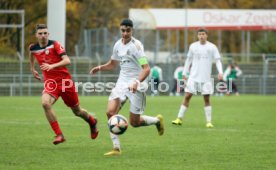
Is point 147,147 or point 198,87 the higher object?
point 198,87

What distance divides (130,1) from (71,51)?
30.4 ft

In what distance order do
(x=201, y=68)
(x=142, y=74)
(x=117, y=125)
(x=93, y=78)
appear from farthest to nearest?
(x=93, y=78) < (x=201, y=68) < (x=142, y=74) < (x=117, y=125)

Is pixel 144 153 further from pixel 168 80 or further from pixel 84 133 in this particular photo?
pixel 168 80

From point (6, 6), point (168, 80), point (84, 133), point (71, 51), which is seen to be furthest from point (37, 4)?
point (84, 133)

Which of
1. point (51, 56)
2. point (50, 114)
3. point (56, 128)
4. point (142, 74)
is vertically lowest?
point (56, 128)

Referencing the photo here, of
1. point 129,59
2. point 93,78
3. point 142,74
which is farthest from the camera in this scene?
point 93,78

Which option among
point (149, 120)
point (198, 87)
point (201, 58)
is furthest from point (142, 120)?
point (201, 58)

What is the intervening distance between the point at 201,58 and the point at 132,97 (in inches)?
232

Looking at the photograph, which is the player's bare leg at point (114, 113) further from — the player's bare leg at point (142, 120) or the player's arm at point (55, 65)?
the player's arm at point (55, 65)

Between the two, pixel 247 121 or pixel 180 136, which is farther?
pixel 247 121

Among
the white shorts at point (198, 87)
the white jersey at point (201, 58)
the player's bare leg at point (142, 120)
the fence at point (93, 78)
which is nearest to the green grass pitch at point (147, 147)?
the player's bare leg at point (142, 120)

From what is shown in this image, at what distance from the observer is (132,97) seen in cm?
1279

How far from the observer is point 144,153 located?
40.0 ft

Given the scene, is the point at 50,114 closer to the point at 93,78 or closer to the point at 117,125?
the point at 117,125
